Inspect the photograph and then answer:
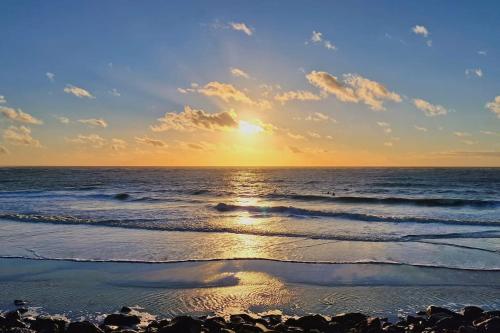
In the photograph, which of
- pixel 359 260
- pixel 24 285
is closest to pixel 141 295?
pixel 24 285

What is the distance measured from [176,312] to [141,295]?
1.42 metres

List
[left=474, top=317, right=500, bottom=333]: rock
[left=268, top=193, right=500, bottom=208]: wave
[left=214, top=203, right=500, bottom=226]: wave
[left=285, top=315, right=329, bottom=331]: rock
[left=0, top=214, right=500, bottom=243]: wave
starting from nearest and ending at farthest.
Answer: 1. [left=474, top=317, right=500, bottom=333]: rock
2. [left=285, top=315, right=329, bottom=331]: rock
3. [left=0, top=214, right=500, bottom=243]: wave
4. [left=214, top=203, right=500, bottom=226]: wave
5. [left=268, top=193, right=500, bottom=208]: wave

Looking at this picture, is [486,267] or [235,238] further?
[235,238]

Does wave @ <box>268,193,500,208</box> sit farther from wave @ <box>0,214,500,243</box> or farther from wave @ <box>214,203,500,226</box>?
wave @ <box>0,214,500,243</box>

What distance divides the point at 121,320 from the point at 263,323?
2627 mm

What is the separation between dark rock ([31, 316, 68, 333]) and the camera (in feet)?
24.0

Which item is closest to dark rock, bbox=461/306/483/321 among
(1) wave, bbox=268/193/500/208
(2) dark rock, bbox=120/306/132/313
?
(2) dark rock, bbox=120/306/132/313

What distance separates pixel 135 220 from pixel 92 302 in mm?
14111

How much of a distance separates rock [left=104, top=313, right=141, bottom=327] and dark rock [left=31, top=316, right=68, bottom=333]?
0.75 metres

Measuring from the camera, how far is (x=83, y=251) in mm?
14227

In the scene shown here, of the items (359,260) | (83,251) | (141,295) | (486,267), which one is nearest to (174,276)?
(141,295)

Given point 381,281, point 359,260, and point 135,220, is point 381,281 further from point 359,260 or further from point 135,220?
point 135,220

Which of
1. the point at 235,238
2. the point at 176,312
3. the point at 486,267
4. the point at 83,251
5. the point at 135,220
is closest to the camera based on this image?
the point at 176,312

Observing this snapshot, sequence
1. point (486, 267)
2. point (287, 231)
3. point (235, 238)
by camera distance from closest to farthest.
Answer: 1. point (486, 267)
2. point (235, 238)
3. point (287, 231)
